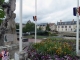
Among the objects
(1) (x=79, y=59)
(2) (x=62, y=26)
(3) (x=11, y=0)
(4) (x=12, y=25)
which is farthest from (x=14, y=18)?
(2) (x=62, y=26)

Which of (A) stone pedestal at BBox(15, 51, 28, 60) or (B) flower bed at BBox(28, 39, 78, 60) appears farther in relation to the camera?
(A) stone pedestal at BBox(15, 51, 28, 60)

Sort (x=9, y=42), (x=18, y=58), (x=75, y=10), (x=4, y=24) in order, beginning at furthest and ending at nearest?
(x=4, y=24)
(x=9, y=42)
(x=75, y=10)
(x=18, y=58)

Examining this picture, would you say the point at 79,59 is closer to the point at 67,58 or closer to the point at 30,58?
the point at 67,58

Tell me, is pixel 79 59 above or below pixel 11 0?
below

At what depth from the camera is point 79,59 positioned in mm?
7105

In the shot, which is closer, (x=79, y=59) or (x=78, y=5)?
(x=79, y=59)

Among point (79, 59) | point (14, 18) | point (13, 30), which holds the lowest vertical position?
point (79, 59)

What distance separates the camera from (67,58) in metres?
6.44

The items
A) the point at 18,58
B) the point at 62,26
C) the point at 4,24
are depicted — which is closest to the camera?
the point at 18,58

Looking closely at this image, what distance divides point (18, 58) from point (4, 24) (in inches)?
272

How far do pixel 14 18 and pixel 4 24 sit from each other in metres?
1.00

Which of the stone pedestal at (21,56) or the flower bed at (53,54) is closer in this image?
the flower bed at (53,54)

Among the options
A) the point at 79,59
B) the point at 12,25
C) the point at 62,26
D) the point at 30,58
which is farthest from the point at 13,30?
the point at 62,26

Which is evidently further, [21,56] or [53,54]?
[53,54]
